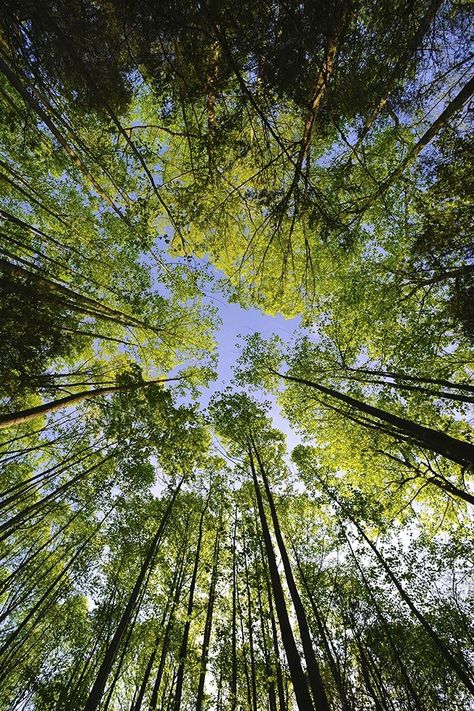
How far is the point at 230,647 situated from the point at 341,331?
34.4 feet

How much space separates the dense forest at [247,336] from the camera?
3584 millimetres

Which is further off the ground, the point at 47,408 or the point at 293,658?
the point at 47,408

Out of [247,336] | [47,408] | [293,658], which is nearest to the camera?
[293,658]

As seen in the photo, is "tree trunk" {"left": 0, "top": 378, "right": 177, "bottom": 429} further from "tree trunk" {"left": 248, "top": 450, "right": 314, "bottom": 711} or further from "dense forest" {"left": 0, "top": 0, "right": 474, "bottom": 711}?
"tree trunk" {"left": 248, "top": 450, "right": 314, "bottom": 711}

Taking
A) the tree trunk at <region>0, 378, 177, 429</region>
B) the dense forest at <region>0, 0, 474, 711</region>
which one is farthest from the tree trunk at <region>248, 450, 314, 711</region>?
the tree trunk at <region>0, 378, 177, 429</region>

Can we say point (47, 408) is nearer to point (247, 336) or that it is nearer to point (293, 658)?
point (293, 658)

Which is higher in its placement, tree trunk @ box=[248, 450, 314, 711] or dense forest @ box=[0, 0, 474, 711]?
dense forest @ box=[0, 0, 474, 711]

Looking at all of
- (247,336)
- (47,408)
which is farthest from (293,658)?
(247,336)

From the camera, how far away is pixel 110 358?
10.0 m

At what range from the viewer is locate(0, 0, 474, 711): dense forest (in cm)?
358

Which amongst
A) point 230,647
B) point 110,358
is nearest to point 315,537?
point 230,647

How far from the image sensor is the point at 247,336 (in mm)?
12320

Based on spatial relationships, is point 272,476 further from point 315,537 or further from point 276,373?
point 276,373

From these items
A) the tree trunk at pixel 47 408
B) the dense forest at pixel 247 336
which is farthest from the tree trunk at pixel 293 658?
the tree trunk at pixel 47 408
